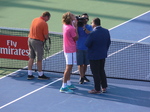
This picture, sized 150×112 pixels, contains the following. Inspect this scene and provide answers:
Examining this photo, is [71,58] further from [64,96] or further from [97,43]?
[64,96]

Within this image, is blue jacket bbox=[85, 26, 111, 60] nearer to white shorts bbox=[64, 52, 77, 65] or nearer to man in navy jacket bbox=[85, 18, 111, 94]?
man in navy jacket bbox=[85, 18, 111, 94]

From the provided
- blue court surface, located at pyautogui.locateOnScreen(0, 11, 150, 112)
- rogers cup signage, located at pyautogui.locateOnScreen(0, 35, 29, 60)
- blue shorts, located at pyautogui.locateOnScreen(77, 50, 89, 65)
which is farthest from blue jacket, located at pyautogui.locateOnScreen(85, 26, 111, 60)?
rogers cup signage, located at pyautogui.locateOnScreen(0, 35, 29, 60)

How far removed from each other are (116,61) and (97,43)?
2.32 m

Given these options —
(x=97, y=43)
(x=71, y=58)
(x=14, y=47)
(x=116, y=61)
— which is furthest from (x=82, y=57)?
(x=14, y=47)

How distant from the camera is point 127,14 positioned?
16.6 metres

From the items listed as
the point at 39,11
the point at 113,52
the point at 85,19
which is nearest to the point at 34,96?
the point at 85,19

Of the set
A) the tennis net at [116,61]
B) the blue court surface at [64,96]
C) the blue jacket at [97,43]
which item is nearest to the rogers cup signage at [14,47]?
the tennis net at [116,61]

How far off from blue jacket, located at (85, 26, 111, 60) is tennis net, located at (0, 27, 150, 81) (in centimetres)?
123

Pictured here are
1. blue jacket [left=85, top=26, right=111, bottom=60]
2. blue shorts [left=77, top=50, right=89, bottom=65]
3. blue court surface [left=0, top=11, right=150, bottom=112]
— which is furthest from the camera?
blue shorts [left=77, top=50, right=89, bottom=65]

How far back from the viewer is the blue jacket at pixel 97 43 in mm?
9562

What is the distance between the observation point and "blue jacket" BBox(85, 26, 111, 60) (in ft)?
31.4

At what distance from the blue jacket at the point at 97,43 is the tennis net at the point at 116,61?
4.04 ft

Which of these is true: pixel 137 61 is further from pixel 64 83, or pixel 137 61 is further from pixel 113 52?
pixel 64 83

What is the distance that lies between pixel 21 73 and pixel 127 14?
6645 mm
